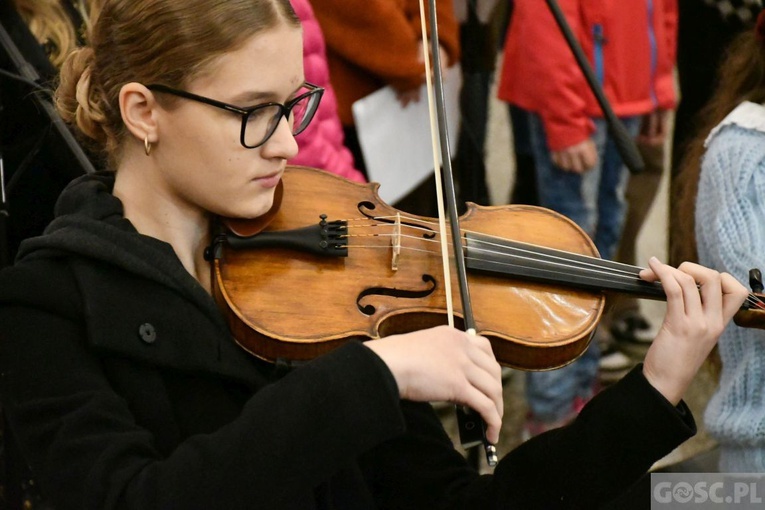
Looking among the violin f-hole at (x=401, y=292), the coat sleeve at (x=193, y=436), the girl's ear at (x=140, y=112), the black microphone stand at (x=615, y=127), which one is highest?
the girl's ear at (x=140, y=112)

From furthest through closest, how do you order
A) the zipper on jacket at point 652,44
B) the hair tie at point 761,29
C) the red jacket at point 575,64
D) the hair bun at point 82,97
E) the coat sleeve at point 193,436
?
the zipper on jacket at point 652,44 → the red jacket at point 575,64 → the hair tie at point 761,29 → the hair bun at point 82,97 → the coat sleeve at point 193,436

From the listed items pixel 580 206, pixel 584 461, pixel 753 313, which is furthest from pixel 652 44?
pixel 584 461

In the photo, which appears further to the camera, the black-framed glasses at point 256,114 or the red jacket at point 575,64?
the red jacket at point 575,64

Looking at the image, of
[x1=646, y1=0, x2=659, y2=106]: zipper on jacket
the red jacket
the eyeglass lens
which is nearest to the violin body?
the eyeglass lens

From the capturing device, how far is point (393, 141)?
2166 millimetres

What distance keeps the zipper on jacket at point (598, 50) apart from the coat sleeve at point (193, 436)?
1.73m

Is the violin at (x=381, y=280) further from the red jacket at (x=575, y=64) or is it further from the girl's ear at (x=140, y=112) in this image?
the red jacket at (x=575, y=64)

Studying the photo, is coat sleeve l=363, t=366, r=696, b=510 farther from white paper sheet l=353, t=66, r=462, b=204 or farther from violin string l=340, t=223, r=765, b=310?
white paper sheet l=353, t=66, r=462, b=204

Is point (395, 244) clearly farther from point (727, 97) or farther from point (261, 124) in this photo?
point (727, 97)

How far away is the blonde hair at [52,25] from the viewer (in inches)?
64.4

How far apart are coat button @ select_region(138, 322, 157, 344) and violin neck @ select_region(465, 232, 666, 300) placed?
40cm

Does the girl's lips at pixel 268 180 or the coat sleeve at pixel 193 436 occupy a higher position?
the girl's lips at pixel 268 180

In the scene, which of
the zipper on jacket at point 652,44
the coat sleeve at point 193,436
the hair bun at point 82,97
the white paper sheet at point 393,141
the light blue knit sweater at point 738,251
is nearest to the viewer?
the coat sleeve at point 193,436

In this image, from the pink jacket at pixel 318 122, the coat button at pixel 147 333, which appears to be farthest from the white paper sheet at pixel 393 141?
the coat button at pixel 147 333
